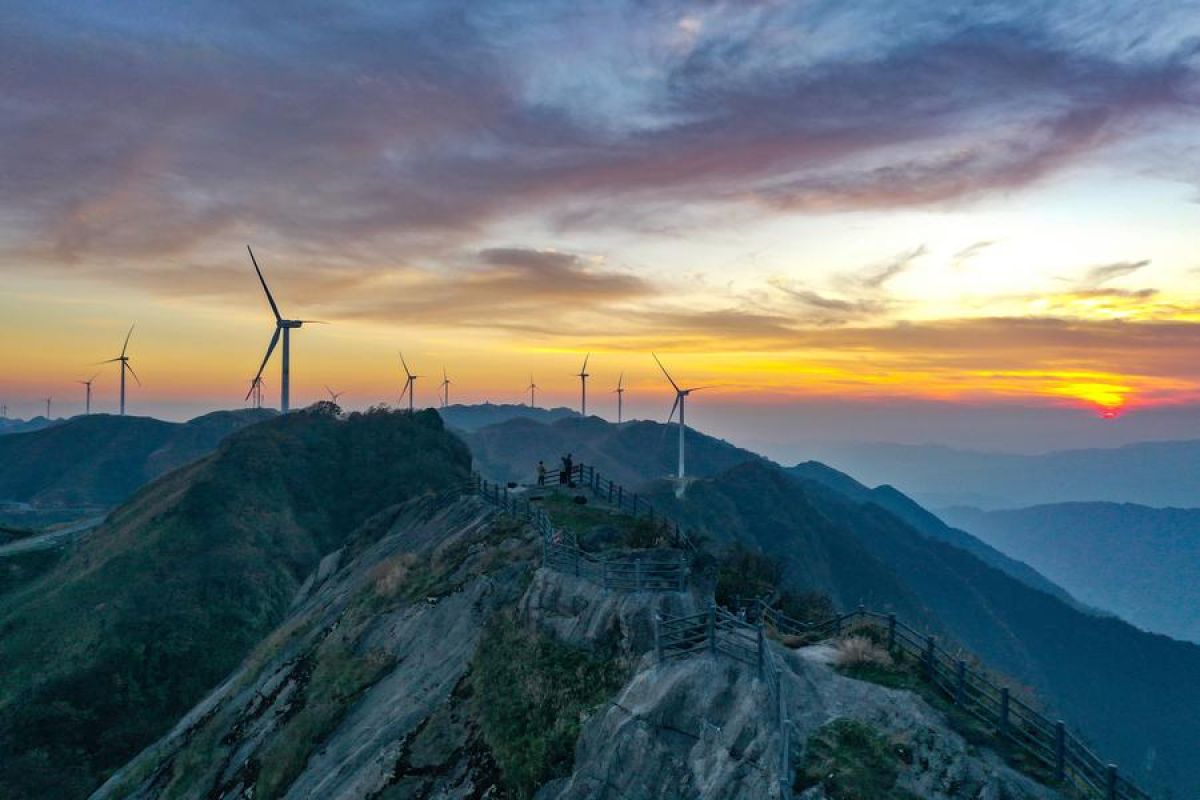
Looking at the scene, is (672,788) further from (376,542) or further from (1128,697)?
(1128,697)

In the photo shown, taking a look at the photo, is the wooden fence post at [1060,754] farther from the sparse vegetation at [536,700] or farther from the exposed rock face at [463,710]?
the sparse vegetation at [536,700]

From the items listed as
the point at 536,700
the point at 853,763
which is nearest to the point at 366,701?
the point at 536,700

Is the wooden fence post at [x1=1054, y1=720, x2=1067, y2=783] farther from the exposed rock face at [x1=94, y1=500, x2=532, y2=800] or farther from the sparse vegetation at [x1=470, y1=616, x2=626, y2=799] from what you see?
the exposed rock face at [x1=94, y1=500, x2=532, y2=800]

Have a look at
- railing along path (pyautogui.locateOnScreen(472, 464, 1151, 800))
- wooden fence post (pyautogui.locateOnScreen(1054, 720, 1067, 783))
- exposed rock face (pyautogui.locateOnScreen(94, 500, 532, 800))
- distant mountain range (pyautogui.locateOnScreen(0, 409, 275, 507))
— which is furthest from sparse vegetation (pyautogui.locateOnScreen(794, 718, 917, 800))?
distant mountain range (pyautogui.locateOnScreen(0, 409, 275, 507))

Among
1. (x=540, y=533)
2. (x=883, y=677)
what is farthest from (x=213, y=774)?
(x=883, y=677)

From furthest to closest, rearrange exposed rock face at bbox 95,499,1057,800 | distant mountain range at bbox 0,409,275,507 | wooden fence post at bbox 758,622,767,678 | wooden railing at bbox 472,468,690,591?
distant mountain range at bbox 0,409,275,507
wooden railing at bbox 472,468,690,591
wooden fence post at bbox 758,622,767,678
exposed rock face at bbox 95,499,1057,800

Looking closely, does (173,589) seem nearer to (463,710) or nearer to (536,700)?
(463,710)
